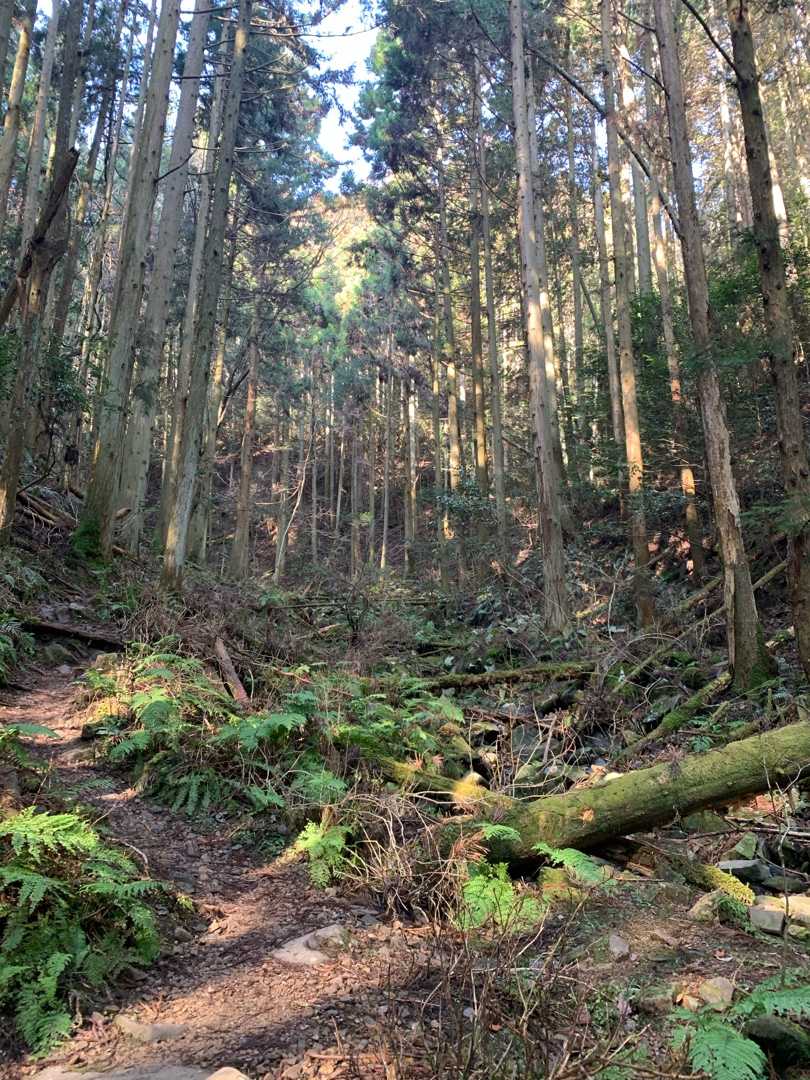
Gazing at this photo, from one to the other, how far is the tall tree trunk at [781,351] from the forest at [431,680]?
36 millimetres

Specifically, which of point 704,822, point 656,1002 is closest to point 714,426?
point 704,822

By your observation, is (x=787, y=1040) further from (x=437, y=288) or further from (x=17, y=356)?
(x=437, y=288)

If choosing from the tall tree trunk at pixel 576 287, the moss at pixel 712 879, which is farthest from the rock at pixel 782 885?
the tall tree trunk at pixel 576 287

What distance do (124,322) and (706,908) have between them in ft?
36.8

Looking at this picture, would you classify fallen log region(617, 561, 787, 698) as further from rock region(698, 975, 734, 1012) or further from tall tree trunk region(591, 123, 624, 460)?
tall tree trunk region(591, 123, 624, 460)

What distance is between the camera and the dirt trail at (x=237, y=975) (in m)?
2.31

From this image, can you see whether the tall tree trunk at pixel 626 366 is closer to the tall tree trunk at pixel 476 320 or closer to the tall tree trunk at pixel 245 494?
the tall tree trunk at pixel 476 320

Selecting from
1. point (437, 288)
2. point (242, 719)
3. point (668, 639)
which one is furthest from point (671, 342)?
point (242, 719)

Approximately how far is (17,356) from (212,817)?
24.2ft

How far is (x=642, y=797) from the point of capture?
4.27 meters

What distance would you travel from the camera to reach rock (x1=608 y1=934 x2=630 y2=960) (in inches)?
122

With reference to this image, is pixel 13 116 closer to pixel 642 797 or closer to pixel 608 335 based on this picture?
pixel 608 335

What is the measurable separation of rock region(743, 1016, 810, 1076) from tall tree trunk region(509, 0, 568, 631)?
8591mm

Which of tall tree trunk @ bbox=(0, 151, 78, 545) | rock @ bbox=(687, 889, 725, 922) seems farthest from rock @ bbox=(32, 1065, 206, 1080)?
tall tree trunk @ bbox=(0, 151, 78, 545)
